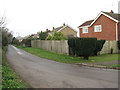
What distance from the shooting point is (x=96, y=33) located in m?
25.2

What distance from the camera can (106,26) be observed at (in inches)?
902

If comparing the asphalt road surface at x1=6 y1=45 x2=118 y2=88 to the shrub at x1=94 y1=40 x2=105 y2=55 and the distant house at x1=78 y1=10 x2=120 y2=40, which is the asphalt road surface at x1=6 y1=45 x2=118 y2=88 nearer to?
the shrub at x1=94 y1=40 x2=105 y2=55

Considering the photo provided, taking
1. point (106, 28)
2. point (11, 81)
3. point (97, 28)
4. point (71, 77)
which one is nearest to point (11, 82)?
point (11, 81)

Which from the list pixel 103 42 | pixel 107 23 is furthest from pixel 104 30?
pixel 103 42

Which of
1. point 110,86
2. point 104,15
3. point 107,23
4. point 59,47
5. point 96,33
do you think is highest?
point 104,15

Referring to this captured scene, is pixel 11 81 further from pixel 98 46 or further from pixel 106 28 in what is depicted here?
pixel 106 28

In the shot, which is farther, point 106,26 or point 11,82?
point 106,26

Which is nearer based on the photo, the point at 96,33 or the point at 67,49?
the point at 67,49

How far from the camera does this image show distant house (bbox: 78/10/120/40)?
69.8 ft

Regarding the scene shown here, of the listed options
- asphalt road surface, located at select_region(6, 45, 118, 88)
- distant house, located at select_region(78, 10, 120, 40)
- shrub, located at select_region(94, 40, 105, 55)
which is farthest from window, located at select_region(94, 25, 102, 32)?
asphalt road surface, located at select_region(6, 45, 118, 88)

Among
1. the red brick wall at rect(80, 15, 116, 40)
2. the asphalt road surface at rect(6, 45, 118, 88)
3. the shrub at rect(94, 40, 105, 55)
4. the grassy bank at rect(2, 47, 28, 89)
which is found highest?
the red brick wall at rect(80, 15, 116, 40)

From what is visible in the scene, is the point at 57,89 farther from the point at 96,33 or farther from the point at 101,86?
the point at 96,33

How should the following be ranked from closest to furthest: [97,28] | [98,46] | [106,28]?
[98,46]
[106,28]
[97,28]

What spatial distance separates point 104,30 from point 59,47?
32.5 feet
